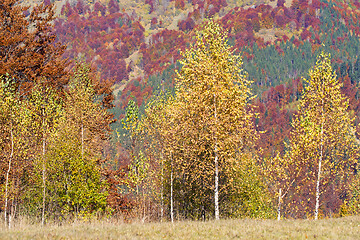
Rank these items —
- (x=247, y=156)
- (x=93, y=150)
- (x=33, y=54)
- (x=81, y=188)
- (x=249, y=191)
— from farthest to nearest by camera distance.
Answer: (x=33, y=54) < (x=93, y=150) < (x=249, y=191) < (x=81, y=188) < (x=247, y=156)

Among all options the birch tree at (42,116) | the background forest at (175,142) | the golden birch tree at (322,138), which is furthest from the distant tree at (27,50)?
the golden birch tree at (322,138)

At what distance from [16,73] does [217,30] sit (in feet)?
59.7

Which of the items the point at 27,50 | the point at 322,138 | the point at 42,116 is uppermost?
the point at 27,50

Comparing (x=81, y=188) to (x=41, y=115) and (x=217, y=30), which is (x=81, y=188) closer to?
(x=41, y=115)

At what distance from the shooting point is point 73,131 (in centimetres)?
2564

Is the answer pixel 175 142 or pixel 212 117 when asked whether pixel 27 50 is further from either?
pixel 212 117

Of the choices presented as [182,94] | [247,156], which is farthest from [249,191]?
[182,94]

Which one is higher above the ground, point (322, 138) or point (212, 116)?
point (212, 116)

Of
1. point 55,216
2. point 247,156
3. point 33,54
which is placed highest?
point 33,54

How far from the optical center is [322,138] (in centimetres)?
2648

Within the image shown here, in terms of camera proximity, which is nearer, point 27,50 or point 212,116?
point 212,116

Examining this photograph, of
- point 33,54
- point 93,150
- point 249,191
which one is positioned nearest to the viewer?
point 249,191

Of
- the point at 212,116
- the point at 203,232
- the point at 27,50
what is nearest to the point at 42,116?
the point at 27,50

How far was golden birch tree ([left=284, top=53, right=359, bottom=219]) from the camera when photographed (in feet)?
85.4
